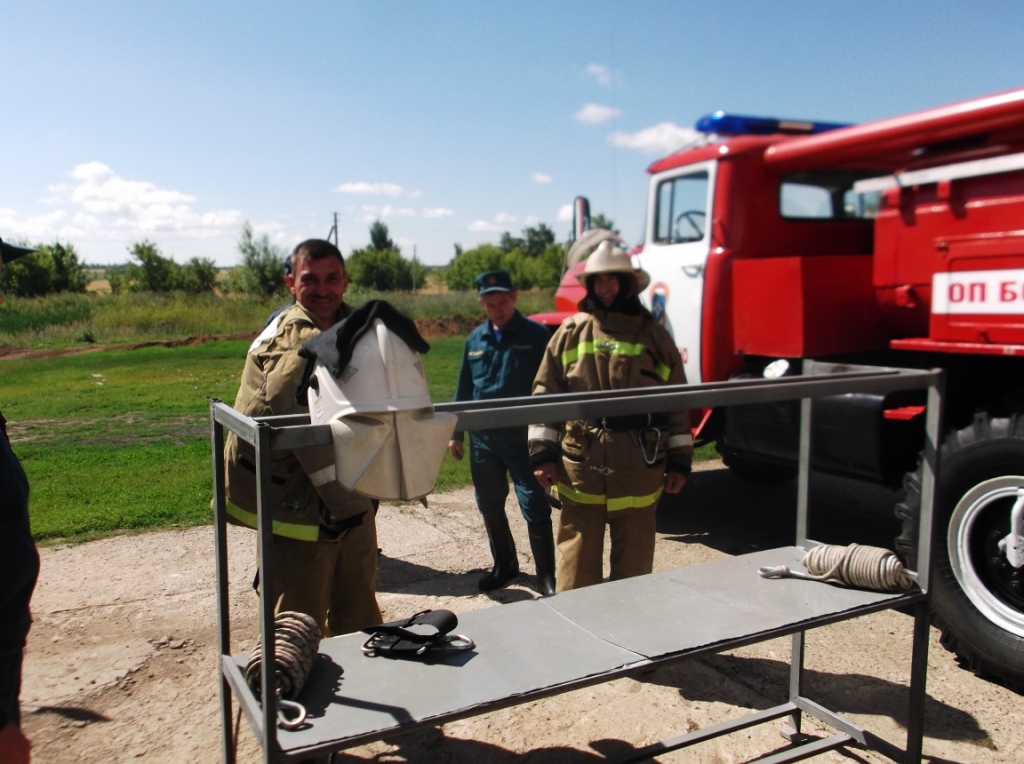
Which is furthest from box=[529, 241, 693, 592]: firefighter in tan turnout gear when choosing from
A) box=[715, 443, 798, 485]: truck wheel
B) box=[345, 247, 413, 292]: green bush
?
box=[345, 247, 413, 292]: green bush

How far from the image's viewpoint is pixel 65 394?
487 inches

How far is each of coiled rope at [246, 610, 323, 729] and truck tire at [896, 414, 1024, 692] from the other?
7.81 feet

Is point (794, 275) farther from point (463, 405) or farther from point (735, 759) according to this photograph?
point (463, 405)

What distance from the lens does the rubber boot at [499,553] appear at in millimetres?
4461

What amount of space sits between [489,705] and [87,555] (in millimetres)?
3802

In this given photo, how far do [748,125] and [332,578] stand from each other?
3642 mm

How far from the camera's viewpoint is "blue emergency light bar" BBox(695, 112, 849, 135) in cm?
499

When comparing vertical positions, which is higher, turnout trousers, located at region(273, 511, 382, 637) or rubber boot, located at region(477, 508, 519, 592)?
turnout trousers, located at region(273, 511, 382, 637)

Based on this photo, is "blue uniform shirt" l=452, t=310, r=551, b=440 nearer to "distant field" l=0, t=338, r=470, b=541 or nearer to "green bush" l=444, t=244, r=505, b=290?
"distant field" l=0, t=338, r=470, b=541

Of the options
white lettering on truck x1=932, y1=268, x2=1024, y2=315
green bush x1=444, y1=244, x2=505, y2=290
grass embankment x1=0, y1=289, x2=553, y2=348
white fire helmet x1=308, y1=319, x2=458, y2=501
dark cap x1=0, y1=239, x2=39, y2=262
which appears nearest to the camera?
white fire helmet x1=308, y1=319, x2=458, y2=501

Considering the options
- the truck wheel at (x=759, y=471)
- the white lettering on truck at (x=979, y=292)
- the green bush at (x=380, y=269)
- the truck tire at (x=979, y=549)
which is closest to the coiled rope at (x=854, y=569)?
the truck tire at (x=979, y=549)

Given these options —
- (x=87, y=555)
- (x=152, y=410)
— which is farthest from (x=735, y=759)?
(x=152, y=410)

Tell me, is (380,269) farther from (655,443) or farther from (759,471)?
(655,443)

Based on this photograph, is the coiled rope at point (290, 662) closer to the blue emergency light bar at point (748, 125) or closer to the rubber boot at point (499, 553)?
the rubber boot at point (499, 553)
